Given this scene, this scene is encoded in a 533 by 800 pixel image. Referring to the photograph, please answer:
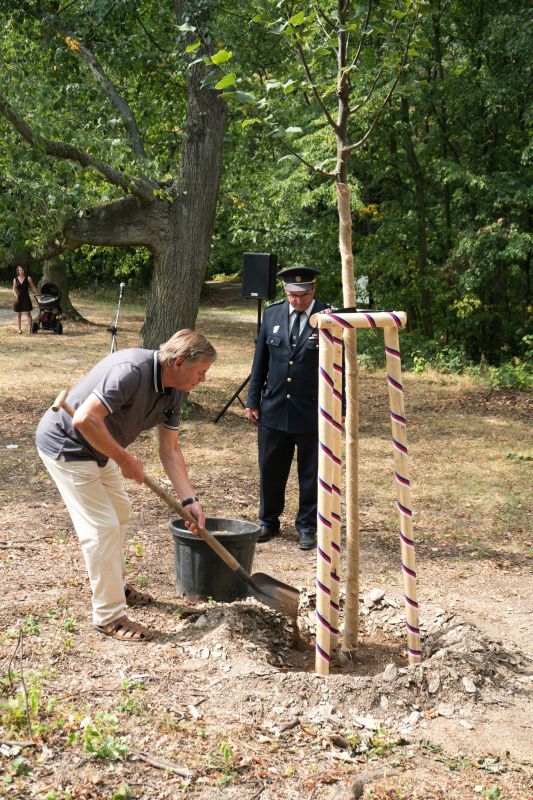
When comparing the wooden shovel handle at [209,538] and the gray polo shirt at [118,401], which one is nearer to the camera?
the gray polo shirt at [118,401]

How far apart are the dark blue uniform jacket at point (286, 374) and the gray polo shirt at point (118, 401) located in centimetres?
202

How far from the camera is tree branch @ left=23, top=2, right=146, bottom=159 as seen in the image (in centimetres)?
1081

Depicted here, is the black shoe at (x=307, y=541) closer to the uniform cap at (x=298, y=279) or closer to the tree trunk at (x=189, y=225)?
the uniform cap at (x=298, y=279)

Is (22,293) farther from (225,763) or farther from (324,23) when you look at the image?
(225,763)

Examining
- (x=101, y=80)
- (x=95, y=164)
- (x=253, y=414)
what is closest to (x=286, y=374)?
(x=253, y=414)

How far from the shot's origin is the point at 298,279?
20.2 ft

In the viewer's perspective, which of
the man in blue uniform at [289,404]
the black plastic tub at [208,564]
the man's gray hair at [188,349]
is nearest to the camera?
the man's gray hair at [188,349]

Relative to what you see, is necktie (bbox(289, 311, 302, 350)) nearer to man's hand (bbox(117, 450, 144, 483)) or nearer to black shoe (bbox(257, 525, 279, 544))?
black shoe (bbox(257, 525, 279, 544))

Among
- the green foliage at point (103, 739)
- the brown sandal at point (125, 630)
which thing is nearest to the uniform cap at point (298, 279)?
the brown sandal at point (125, 630)

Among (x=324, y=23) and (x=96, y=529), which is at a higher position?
(x=324, y=23)

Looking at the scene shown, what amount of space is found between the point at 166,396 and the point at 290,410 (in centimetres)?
217

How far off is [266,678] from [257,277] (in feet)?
22.4

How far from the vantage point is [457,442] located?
10.9m

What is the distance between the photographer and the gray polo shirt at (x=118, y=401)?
4.03m
